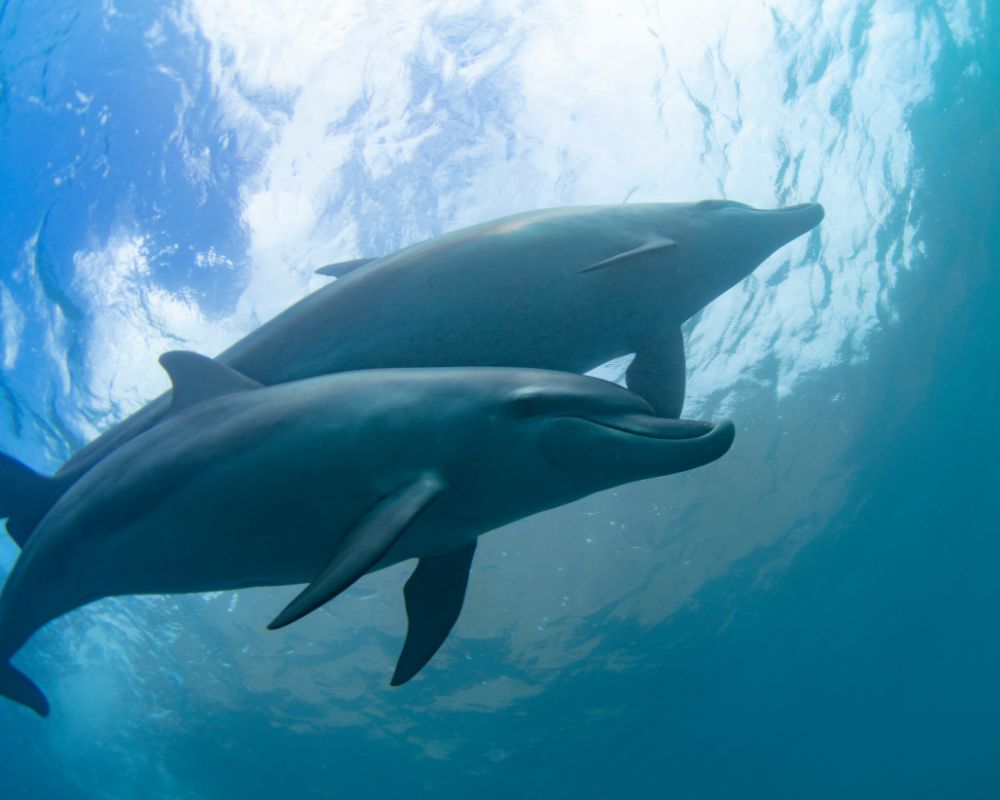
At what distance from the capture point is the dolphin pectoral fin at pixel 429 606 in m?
3.26

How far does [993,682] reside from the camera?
130 ft

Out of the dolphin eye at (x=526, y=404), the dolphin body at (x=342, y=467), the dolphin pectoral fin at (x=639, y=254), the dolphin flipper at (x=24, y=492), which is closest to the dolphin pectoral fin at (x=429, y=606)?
the dolphin body at (x=342, y=467)

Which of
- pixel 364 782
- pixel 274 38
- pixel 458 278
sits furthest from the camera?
pixel 364 782

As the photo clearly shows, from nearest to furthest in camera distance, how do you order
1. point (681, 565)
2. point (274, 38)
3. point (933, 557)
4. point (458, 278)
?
point (458, 278) < point (274, 38) < point (681, 565) < point (933, 557)

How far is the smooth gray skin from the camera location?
295 centimetres

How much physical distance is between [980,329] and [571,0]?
686 inches

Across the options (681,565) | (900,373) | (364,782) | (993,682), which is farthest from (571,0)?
(993,682)

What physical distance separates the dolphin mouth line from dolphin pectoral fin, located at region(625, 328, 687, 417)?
2.73 ft

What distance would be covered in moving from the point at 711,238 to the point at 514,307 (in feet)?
4.20

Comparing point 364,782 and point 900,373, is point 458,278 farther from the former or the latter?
point 364,782

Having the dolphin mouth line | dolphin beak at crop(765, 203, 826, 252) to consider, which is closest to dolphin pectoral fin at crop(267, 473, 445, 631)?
the dolphin mouth line

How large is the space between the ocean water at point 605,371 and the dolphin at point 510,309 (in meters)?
7.06

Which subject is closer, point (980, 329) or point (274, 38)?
point (274, 38)

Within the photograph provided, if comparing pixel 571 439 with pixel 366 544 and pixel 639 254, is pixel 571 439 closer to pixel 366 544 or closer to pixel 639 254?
pixel 366 544
